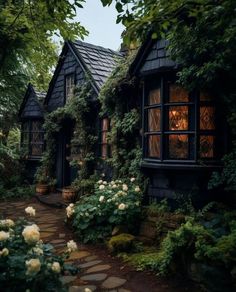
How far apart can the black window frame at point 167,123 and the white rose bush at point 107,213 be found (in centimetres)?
98

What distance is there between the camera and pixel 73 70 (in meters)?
13.0

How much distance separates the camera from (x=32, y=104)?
1562cm

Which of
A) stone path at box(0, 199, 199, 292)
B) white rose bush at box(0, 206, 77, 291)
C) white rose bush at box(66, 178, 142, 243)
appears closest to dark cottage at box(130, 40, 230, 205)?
white rose bush at box(66, 178, 142, 243)

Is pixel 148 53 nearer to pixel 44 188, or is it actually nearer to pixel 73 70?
pixel 73 70

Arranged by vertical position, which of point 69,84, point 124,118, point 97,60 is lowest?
point 124,118

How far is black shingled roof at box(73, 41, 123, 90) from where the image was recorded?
38.8ft

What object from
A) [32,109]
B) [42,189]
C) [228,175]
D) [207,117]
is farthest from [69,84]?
[228,175]

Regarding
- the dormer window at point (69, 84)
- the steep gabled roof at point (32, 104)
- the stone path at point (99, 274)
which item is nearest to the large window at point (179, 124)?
the stone path at point (99, 274)

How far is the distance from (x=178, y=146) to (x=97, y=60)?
7.09m

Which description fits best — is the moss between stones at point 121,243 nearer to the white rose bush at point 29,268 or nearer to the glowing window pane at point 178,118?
the glowing window pane at point 178,118

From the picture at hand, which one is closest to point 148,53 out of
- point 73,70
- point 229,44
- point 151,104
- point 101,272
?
point 151,104

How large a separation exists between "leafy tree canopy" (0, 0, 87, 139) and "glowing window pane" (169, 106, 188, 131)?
8.58ft

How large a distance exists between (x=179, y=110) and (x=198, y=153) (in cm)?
105

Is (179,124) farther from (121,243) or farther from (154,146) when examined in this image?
(121,243)
